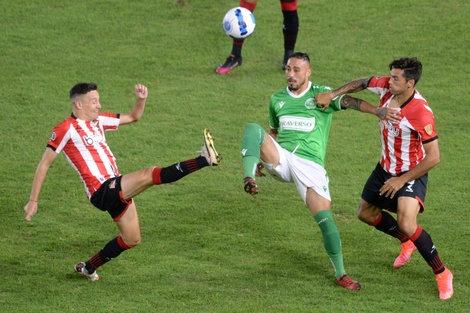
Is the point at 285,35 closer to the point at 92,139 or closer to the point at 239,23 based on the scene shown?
the point at 239,23

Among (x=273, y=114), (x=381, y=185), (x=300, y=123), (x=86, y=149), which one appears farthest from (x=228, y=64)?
(x=381, y=185)

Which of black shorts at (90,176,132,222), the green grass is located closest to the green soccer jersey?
the green grass

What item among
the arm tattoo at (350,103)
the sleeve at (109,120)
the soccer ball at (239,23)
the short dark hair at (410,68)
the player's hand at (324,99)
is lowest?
the arm tattoo at (350,103)

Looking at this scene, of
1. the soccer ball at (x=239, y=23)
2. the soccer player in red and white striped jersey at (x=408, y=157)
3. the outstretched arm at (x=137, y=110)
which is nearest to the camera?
the soccer player in red and white striped jersey at (x=408, y=157)

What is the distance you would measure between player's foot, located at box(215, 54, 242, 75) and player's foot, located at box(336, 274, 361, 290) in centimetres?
557

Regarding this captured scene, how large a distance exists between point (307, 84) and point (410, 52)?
5.23 m

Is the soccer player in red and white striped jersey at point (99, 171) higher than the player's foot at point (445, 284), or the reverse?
the soccer player in red and white striped jersey at point (99, 171)

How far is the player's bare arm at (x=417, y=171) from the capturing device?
749 cm

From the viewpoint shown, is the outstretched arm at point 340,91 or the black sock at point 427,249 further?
the outstretched arm at point 340,91

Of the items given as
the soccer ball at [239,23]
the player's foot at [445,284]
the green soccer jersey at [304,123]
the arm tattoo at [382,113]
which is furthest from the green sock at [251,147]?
the soccer ball at [239,23]

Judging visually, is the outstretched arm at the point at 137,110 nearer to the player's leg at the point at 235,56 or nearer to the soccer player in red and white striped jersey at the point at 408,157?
the soccer player in red and white striped jersey at the point at 408,157

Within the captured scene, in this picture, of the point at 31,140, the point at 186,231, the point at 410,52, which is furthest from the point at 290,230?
the point at 410,52

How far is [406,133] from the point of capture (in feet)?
25.3

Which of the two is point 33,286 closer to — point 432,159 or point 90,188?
point 90,188
